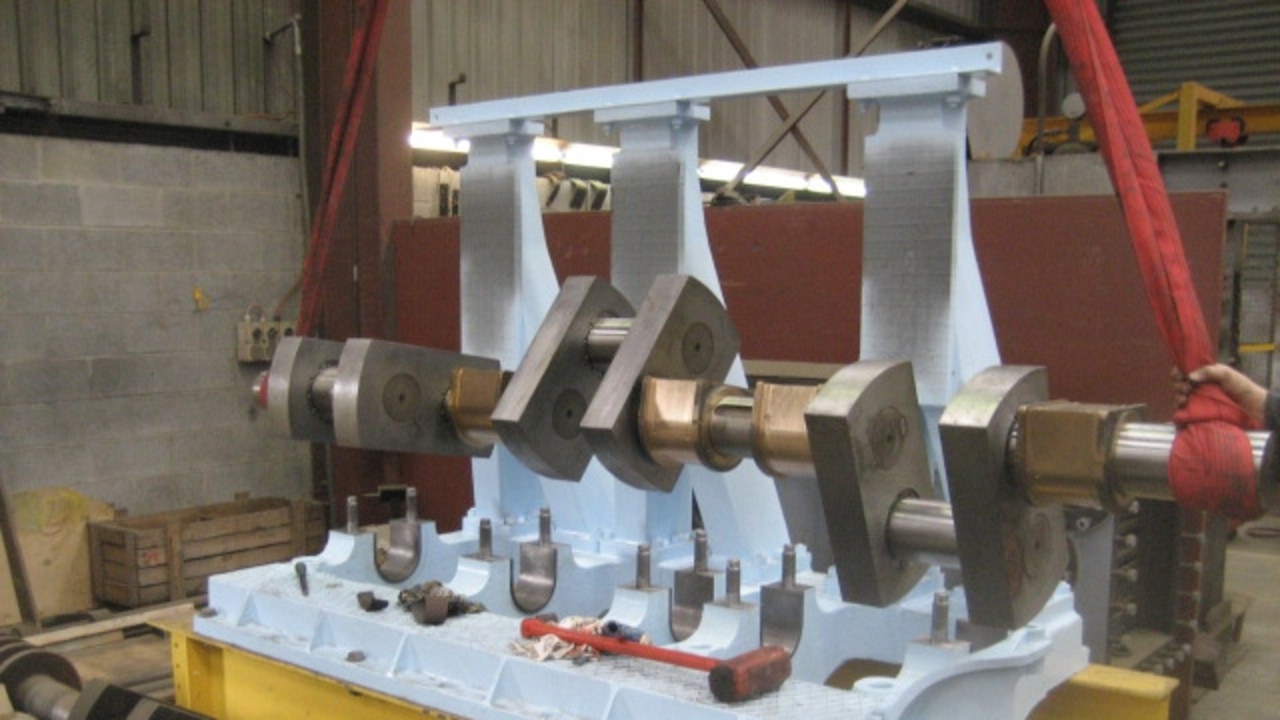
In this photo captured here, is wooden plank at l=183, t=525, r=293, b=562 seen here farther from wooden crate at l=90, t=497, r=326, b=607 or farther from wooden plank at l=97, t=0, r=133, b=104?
wooden plank at l=97, t=0, r=133, b=104

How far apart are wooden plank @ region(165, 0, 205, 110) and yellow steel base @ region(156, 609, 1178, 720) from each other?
109 inches

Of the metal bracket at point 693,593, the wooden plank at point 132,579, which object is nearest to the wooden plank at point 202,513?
the wooden plank at point 132,579

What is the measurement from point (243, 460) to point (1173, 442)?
12.5ft

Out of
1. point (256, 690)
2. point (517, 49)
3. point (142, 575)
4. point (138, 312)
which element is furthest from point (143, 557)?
point (517, 49)

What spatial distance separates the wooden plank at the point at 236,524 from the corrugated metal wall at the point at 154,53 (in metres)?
1.46

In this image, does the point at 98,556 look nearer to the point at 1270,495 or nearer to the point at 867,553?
the point at 867,553

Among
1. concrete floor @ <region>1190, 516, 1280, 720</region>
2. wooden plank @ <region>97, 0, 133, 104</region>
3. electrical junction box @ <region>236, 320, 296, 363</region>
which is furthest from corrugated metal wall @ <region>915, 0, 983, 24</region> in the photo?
wooden plank @ <region>97, 0, 133, 104</region>

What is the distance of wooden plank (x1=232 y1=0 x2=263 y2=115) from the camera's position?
4.13 meters

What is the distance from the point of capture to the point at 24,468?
3584mm

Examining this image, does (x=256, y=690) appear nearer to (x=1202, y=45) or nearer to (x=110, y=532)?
(x=110, y=532)

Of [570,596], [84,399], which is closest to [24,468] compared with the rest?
[84,399]

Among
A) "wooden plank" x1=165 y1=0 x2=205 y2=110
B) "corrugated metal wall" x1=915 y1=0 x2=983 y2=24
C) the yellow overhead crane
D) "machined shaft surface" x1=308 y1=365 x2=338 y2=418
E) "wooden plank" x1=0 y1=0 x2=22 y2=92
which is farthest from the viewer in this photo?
"corrugated metal wall" x1=915 y1=0 x2=983 y2=24

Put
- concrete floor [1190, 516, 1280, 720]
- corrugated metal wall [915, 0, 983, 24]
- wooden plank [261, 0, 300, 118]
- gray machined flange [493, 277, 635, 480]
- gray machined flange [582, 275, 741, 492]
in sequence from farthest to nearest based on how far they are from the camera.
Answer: corrugated metal wall [915, 0, 983, 24] → wooden plank [261, 0, 300, 118] → concrete floor [1190, 516, 1280, 720] → gray machined flange [493, 277, 635, 480] → gray machined flange [582, 275, 741, 492]

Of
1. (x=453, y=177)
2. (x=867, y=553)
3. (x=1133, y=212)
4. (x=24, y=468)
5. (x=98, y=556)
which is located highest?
(x=453, y=177)
